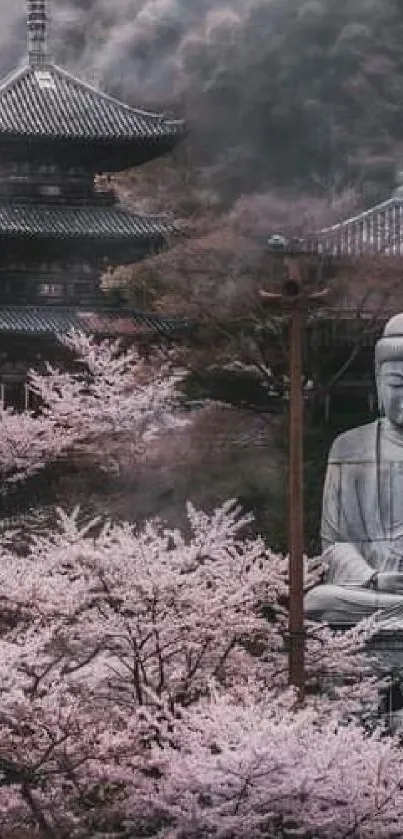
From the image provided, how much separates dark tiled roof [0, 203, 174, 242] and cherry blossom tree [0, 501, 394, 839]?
10.7 metres

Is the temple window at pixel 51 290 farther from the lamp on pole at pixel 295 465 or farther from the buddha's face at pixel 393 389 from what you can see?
the lamp on pole at pixel 295 465

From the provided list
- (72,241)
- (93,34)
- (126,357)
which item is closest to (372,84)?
(93,34)

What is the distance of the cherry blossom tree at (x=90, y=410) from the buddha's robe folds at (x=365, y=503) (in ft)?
17.0

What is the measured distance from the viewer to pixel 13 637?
12344 millimetres

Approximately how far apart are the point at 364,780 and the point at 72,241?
1385 cm

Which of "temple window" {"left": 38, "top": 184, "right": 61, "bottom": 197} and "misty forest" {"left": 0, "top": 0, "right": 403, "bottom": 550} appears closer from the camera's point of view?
"misty forest" {"left": 0, "top": 0, "right": 403, "bottom": 550}

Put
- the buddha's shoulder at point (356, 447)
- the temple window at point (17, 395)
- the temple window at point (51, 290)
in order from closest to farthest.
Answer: the buddha's shoulder at point (356, 447) < the temple window at point (17, 395) < the temple window at point (51, 290)

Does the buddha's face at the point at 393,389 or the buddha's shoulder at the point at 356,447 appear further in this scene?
the buddha's shoulder at the point at 356,447

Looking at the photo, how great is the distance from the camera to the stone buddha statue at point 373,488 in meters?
15.2

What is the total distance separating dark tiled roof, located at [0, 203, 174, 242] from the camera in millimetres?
23516

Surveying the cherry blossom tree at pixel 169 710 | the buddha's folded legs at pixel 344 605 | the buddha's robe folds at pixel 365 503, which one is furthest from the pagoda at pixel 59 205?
the cherry blossom tree at pixel 169 710

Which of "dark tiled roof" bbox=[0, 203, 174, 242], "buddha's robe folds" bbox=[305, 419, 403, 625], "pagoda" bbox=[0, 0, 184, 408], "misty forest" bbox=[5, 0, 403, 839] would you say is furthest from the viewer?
"dark tiled roof" bbox=[0, 203, 174, 242]

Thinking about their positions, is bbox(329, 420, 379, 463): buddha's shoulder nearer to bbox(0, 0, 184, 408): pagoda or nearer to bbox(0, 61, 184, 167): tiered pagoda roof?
bbox(0, 0, 184, 408): pagoda

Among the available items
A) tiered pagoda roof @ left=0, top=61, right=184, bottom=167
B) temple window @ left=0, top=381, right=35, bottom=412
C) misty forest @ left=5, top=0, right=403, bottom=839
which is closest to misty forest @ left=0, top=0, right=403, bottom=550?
misty forest @ left=5, top=0, right=403, bottom=839
